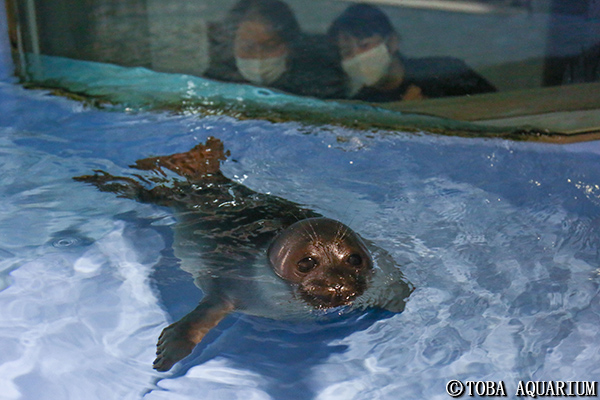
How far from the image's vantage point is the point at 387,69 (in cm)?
570

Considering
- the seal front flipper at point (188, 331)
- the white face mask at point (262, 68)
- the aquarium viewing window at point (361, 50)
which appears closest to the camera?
the seal front flipper at point (188, 331)

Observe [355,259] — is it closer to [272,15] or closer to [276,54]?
[276,54]

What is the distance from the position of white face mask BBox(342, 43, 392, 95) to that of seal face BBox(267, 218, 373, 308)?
316 centimetres

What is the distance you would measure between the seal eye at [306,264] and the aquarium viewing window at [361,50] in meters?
2.80

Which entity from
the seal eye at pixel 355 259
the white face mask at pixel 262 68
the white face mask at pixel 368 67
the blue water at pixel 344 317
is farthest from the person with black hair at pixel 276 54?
the seal eye at pixel 355 259

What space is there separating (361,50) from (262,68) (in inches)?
39.0

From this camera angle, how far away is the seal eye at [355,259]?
2666 millimetres

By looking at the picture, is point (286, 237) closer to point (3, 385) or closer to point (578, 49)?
point (3, 385)

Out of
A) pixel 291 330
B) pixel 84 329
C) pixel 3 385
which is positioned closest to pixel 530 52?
pixel 291 330

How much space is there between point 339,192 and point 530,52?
9.07 feet

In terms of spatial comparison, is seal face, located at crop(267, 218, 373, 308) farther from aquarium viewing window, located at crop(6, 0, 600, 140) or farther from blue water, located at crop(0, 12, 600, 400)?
aquarium viewing window, located at crop(6, 0, 600, 140)

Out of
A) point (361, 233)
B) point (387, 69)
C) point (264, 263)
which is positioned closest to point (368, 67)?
point (387, 69)

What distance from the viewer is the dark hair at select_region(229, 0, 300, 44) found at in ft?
19.8

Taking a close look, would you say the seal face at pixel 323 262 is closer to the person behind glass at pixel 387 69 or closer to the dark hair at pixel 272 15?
Answer: the person behind glass at pixel 387 69
